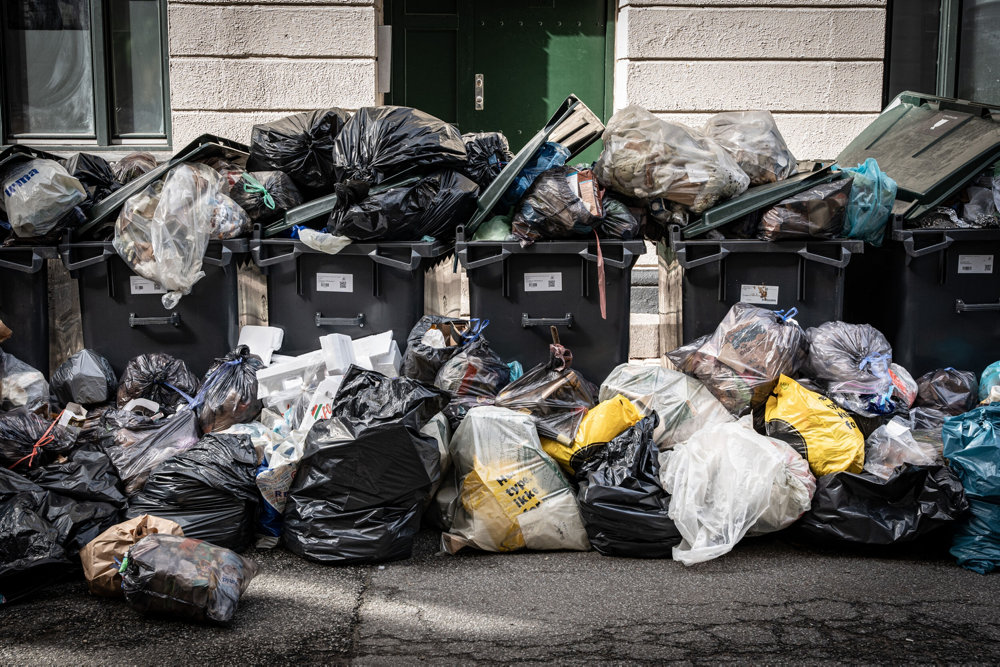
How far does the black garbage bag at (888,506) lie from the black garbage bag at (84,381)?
10.7 feet

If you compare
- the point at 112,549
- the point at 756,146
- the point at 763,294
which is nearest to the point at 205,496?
the point at 112,549

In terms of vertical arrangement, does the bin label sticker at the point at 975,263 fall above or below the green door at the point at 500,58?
below

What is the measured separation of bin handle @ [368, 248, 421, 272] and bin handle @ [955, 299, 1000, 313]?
104 inches

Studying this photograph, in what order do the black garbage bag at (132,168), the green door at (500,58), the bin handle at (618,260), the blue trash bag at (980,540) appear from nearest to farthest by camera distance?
the blue trash bag at (980,540)
the bin handle at (618,260)
the black garbage bag at (132,168)
the green door at (500,58)

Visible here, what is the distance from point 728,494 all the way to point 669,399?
0.64m

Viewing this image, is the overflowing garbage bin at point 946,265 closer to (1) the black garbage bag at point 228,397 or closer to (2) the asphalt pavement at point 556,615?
(2) the asphalt pavement at point 556,615

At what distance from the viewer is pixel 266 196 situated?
471cm

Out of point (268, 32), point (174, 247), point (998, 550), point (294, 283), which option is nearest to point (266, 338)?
point (294, 283)

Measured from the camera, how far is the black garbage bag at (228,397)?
423cm

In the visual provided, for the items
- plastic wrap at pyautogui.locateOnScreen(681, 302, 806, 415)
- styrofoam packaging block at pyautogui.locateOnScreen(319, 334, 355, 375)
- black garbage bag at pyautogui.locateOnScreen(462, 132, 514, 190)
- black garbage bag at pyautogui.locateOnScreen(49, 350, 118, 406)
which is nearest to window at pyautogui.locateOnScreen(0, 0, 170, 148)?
black garbage bag at pyautogui.locateOnScreen(49, 350, 118, 406)

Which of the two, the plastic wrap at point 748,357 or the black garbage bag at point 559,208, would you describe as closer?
the plastic wrap at point 748,357

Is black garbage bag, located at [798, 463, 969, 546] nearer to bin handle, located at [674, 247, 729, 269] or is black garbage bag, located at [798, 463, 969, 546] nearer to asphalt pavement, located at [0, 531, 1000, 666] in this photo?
asphalt pavement, located at [0, 531, 1000, 666]

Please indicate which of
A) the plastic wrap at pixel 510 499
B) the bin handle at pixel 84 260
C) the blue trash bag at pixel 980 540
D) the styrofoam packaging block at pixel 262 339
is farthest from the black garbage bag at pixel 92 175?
the blue trash bag at pixel 980 540

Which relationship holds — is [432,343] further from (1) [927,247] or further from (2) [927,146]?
(2) [927,146]
